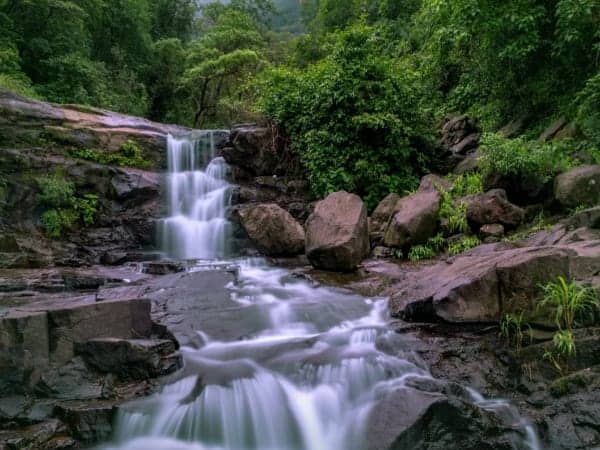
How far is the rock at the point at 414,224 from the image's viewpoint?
29.8 feet

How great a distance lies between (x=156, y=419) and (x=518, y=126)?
9761 mm

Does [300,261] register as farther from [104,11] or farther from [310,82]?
[104,11]

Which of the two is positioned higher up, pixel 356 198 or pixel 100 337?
pixel 356 198

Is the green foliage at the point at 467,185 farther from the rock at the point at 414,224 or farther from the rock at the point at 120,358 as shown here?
the rock at the point at 120,358

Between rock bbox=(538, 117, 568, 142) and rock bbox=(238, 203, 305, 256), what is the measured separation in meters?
5.29

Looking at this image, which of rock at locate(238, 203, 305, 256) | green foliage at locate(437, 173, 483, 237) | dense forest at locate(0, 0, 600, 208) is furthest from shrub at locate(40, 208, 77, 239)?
green foliage at locate(437, 173, 483, 237)

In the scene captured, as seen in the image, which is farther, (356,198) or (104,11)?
(104,11)

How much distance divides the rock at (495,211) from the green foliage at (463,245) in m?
0.43

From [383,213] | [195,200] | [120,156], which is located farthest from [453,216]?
[120,156]

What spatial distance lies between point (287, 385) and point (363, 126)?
26.0 ft

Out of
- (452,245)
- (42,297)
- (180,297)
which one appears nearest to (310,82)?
(452,245)

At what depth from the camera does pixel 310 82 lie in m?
13.1

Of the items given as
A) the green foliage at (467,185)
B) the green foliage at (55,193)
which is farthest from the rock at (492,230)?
the green foliage at (55,193)

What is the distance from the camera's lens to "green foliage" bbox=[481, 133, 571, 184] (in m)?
8.31
